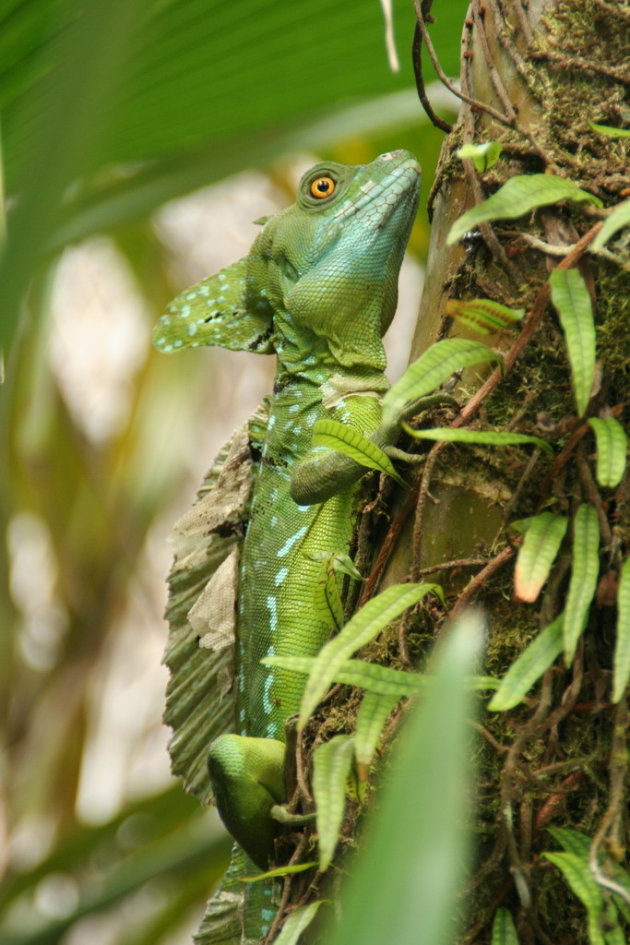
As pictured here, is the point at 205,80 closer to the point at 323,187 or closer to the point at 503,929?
→ the point at 323,187

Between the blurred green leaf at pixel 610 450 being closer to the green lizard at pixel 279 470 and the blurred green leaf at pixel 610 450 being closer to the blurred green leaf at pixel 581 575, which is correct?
the blurred green leaf at pixel 581 575

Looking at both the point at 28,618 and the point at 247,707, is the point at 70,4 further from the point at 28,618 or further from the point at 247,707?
the point at 28,618

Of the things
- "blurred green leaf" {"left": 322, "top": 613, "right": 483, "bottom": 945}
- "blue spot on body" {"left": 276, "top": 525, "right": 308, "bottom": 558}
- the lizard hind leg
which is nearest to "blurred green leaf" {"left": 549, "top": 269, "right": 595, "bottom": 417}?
"blurred green leaf" {"left": 322, "top": 613, "right": 483, "bottom": 945}

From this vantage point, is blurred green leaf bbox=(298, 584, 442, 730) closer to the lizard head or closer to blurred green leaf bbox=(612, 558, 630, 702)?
blurred green leaf bbox=(612, 558, 630, 702)

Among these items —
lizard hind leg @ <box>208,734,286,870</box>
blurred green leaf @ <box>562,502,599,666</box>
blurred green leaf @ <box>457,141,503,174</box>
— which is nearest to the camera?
blurred green leaf @ <box>562,502,599,666</box>

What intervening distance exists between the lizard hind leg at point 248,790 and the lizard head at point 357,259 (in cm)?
121

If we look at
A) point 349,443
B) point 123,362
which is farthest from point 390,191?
point 123,362

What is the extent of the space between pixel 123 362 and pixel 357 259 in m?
3.72

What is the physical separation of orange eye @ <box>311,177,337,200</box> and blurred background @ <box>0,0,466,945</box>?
319 mm

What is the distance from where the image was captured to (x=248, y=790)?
2.61 meters

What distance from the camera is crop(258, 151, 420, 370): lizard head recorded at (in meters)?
3.17

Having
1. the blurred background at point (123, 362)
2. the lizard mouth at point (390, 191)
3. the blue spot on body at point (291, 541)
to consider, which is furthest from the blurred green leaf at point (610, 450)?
the lizard mouth at point (390, 191)

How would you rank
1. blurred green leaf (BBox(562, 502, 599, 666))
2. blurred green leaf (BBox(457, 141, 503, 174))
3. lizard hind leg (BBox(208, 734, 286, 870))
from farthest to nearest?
lizard hind leg (BBox(208, 734, 286, 870))
blurred green leaf (BBox(457, 141, 503, 174))
blurred green leaf (BBox(562, 502, 599, 666))

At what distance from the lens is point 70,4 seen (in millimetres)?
968
